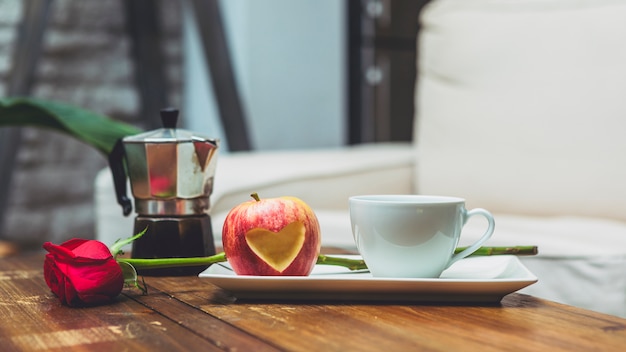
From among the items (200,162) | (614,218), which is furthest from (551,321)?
(614,218)

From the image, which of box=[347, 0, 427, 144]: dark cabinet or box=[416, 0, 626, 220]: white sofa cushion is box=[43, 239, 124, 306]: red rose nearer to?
box=[416, 0, 626, 220]: white sofa cushion

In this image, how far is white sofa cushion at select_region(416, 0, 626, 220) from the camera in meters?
1.41

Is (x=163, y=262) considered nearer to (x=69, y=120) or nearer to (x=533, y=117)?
(x=69, y=120)

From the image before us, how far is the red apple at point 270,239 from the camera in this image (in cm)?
68

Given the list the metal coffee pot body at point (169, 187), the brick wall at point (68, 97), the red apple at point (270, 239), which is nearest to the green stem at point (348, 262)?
the red apple at point (270, 239)

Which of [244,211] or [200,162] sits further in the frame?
[200,162]

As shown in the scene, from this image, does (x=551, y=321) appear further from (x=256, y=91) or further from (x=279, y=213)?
(x=256, y=91)

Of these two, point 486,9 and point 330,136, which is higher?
point 486,9

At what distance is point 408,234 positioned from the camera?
0.65 metres

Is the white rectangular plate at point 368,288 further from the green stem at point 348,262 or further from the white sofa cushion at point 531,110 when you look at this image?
the white sofa cushion at point 531,110

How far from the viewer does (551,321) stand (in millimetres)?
574

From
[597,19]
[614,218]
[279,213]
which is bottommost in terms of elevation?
[614,218]

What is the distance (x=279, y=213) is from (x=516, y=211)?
909 mm

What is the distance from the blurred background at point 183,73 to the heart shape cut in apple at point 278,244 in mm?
1734
